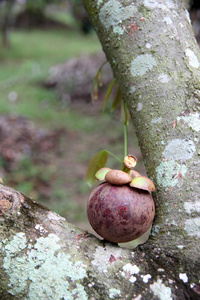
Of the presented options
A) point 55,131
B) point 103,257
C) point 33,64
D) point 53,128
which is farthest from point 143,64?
point 33,64

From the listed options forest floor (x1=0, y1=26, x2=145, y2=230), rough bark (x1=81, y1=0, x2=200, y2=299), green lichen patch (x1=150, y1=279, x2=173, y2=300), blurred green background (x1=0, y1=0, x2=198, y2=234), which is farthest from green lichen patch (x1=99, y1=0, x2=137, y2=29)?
forest floor (x1=0, y1=26, x2=145, y2=230)

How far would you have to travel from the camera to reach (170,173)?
0.93m

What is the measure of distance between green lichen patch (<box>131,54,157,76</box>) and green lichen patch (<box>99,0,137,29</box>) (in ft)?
0.52

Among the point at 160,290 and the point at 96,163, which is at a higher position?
the point at 160,290

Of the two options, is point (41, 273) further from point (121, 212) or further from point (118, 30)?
point (118, 30)

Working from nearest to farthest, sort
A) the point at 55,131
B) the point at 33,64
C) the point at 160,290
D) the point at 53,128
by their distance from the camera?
the point at 160,290 → the point at 55,131 → the point at 53,128 → the point at 33,64

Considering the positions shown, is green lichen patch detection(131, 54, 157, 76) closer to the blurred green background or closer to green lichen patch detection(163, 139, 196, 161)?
green lichen patch detection(163, 139, 196, 161)

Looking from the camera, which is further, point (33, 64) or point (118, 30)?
point (33, 64)

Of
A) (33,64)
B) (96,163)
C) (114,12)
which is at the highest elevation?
(114,12)

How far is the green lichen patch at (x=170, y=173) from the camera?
917mm

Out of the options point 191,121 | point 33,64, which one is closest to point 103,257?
point 191,121

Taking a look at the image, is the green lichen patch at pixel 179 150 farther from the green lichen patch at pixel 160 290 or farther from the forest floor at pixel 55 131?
the forest floor at pixel 55 131

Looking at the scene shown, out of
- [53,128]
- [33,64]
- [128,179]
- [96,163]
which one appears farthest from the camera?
[33,64]

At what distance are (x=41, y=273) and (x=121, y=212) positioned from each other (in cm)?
27
